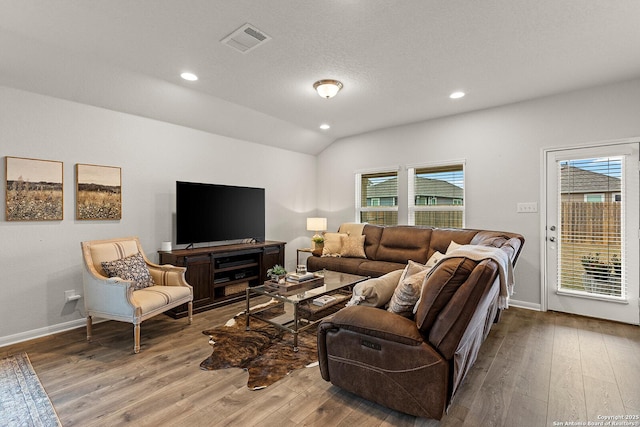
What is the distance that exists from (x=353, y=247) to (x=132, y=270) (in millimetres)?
2933

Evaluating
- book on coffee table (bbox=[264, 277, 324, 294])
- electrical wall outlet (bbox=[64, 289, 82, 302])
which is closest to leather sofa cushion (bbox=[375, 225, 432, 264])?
book on coffee table (bbox=[264, 277, 324, 294])

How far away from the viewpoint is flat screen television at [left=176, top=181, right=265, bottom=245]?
155 inches

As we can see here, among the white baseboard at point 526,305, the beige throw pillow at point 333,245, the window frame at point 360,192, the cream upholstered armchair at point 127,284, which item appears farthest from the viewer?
the window frame at point 360,192

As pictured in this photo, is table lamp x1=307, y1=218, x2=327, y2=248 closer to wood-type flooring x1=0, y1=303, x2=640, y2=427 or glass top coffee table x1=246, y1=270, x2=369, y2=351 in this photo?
glass top coffee table x1=246, y1=270, x2=369, y2=351

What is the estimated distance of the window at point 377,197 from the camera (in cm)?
527

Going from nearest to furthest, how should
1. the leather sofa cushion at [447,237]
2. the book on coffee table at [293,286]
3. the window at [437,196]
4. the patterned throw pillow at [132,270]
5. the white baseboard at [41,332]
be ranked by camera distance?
the white baseboard at [41,332] → the patterned throw pillow at [132,270] → the book on coffee table at [293,286] → the leather sofa cushion at [447,237] → the window at [437,196]

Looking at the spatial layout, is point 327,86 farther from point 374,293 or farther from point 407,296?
point 407,296

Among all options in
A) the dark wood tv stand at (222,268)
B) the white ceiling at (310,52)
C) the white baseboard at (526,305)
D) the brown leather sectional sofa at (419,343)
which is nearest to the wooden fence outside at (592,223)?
the white baseboard at (526,305)

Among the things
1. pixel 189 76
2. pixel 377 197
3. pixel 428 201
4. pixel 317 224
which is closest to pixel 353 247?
pixel 317 224

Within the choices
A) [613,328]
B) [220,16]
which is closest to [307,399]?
[220,16]

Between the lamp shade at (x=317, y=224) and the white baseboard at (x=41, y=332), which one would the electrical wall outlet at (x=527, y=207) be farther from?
the white baseboard at (x=41, y=332)

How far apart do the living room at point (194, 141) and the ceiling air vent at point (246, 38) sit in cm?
7

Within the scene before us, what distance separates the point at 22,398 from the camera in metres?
2.05

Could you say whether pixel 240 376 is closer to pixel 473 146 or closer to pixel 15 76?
pixel 15 76
